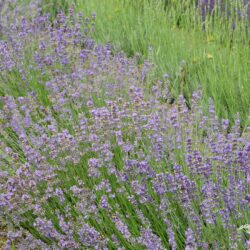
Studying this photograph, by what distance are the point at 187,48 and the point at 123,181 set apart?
2.26 metres

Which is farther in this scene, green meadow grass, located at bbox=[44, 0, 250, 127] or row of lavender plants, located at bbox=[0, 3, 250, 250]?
green meadow grass, located at bbox=[44, 0, 250, 127]

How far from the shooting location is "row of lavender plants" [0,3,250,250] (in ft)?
7.86

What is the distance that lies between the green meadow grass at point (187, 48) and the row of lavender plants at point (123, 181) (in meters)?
0.60

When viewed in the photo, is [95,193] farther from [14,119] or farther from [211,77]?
[211,77]

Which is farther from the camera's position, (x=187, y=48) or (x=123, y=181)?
(x=187, y=48)

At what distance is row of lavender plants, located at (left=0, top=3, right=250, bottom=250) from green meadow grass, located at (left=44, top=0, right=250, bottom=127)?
1.98 feet

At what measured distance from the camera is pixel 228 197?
2.40 m

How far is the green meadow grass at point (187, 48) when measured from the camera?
3.93 metres

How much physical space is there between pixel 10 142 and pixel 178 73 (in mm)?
1474

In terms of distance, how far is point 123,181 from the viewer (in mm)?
2730

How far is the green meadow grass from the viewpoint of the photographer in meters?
3.93

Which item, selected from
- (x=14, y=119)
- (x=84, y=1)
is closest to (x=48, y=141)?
(x=14, y=119)

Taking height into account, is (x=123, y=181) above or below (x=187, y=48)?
above

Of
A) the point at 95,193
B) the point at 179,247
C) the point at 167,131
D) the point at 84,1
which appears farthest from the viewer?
the point at 84,1
